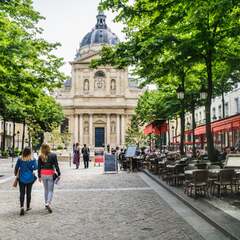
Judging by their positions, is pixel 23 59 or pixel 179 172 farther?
pixel 23 59

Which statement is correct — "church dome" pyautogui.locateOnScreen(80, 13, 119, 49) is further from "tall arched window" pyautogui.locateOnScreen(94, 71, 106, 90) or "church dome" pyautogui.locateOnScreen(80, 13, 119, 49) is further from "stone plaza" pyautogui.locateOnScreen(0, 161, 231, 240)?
"stone plaza" pyautogui.locateOnScreen(0, 161, 231, 240)

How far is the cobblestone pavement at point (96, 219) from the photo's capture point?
815cm

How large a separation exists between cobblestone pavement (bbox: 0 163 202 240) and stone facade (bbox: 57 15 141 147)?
7826cm

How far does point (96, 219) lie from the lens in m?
9.80

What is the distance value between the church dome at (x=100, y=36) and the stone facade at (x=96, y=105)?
1357 cm

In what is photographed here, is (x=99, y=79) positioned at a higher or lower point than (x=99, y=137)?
higher

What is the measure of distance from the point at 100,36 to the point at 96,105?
21.8 m

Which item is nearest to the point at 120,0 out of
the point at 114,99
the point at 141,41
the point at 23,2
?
the point at 141,41

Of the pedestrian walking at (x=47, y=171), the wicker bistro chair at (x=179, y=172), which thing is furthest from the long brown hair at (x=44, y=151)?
the wicker bistro chair at (x=179, y=172)

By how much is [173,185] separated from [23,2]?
1225cm

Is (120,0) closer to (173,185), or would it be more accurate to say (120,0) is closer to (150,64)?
(150,64)

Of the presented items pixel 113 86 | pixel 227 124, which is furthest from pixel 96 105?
pixel 227 124

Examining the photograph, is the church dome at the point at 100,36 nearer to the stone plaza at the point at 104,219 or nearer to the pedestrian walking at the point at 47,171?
the stone plaza at the point at 104,219

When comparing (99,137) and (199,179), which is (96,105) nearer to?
(99,137)
